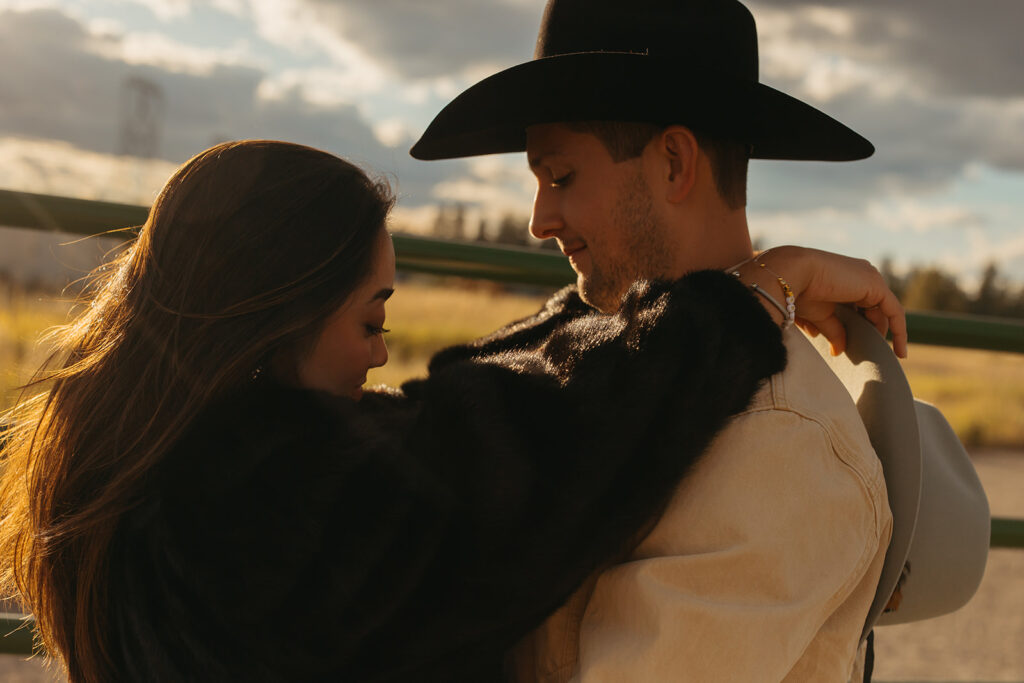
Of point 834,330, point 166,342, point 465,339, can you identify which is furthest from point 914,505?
point 465,339

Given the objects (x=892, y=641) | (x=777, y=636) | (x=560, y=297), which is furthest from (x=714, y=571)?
(x=892, y=641)

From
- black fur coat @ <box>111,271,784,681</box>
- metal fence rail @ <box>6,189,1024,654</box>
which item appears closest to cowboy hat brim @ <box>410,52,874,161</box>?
metal fence rail @ <box>6,189,1024,654</box>

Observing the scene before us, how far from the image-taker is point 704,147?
1608mm

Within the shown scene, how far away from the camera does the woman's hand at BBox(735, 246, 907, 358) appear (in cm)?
144

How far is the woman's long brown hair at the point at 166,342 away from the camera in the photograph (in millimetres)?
1265

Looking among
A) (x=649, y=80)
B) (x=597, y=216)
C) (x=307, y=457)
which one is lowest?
(x=307, y=457)

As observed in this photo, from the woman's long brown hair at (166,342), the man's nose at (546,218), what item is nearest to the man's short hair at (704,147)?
the man's nose at (546,218)

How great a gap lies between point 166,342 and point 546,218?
738 millimetres

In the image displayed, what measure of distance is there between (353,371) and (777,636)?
2.53ft

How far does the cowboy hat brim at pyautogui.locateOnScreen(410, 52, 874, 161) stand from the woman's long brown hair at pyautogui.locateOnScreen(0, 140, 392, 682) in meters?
0.39

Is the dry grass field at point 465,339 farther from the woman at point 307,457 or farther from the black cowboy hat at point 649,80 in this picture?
the black cowboy hat at point 649,80

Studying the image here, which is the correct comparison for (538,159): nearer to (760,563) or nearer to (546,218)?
(546,218)

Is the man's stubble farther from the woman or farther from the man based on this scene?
the woman

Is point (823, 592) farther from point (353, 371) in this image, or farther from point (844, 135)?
point (844, 135)
